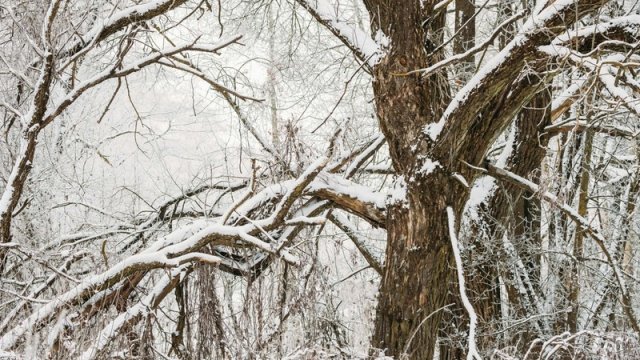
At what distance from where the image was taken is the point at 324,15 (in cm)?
559

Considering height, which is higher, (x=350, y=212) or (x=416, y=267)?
(x=350, y=212)

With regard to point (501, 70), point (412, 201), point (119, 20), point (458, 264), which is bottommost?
point (458, 264)

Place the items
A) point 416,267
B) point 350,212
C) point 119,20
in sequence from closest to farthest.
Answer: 1. point 416,267
2. point 119,20
3. point 350,212

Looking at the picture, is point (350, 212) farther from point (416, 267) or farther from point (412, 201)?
point (416, 267)

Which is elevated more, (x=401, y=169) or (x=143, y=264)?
(x=401, y=169)

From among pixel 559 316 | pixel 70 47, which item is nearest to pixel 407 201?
pixel 70 47

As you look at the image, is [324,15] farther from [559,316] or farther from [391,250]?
[559,316]

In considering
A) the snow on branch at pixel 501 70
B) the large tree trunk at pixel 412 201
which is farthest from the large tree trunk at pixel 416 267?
the snow on branch at pixel 501 70

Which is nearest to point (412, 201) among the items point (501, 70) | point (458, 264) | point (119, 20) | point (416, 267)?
point (416, 267)

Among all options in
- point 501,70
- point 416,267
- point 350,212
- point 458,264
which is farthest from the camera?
point 350,212

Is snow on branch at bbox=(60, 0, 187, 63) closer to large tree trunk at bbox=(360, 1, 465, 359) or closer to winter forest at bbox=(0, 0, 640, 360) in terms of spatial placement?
winter forest at bbox=(0, 0, 640, 360)

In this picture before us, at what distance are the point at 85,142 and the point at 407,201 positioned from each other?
7.75 meters

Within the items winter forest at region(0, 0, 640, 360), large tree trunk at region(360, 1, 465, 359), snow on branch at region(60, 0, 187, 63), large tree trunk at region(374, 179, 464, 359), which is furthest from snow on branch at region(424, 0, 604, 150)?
snow on branch at region(60, 0, 187, 63)

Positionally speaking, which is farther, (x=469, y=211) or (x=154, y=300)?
(x=469, y=211)
